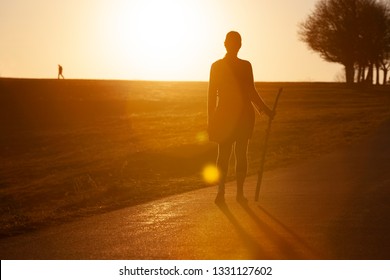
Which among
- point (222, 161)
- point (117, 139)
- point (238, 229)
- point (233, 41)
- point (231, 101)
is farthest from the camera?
point (117, 139)

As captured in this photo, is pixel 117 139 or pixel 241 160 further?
pixel 117 139

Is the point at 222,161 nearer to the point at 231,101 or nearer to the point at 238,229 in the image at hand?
the point at 231,101

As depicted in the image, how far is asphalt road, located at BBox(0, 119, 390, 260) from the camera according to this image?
754cm

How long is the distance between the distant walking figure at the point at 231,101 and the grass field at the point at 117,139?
198cm

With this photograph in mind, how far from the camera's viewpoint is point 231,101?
10258 millimetres

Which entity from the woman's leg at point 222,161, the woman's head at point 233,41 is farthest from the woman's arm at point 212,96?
the woman's leg at point 222,161

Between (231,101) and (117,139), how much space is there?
24.2 metres

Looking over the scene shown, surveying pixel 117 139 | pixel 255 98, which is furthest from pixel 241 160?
pixel 117 139

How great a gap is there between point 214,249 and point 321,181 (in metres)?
6.12

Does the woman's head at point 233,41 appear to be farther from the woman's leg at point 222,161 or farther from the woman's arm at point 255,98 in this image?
the woman's leg at point 222,161

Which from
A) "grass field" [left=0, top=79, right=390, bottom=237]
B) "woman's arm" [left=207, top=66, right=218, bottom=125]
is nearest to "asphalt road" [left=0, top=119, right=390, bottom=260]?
"grass field" [left=0, top=79, right=390, bottom=237]

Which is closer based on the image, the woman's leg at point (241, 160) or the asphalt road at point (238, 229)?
the asphalt road at point (238, 229)

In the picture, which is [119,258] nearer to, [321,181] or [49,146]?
[321,181]

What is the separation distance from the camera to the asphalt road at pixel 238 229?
7543 millimetres
